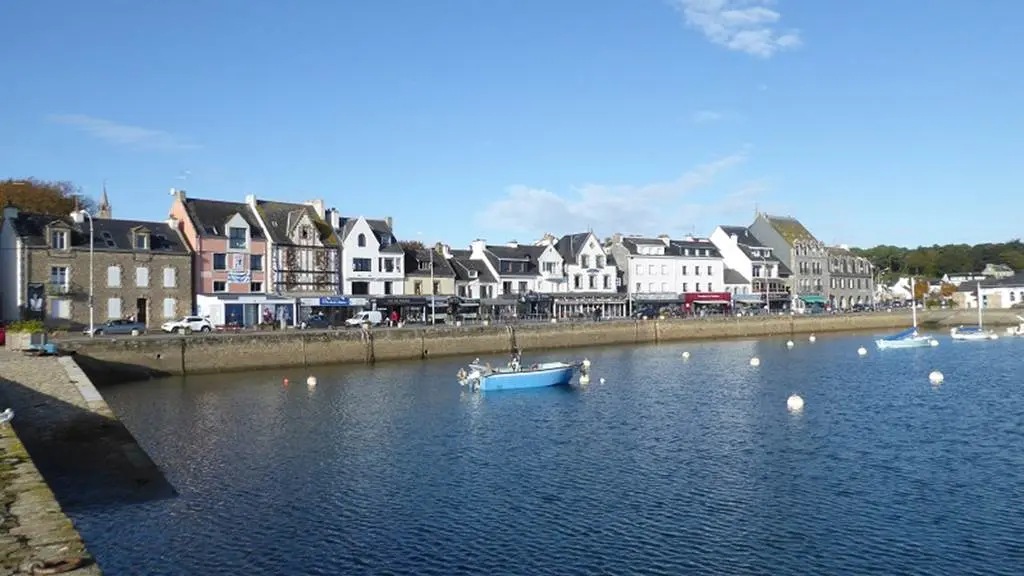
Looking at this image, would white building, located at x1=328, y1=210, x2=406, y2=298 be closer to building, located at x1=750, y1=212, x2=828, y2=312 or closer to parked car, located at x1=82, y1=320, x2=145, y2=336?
parked car, located at x1=82, y1=320, x2=145, y2=336

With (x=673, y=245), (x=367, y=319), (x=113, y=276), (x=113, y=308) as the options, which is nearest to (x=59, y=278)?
(x=113, y=276)

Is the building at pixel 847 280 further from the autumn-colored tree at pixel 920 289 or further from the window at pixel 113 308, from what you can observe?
the window at pixel 113 308

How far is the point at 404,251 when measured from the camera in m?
72.8

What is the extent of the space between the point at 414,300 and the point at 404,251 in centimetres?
537

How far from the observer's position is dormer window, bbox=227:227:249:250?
6156 centimetres

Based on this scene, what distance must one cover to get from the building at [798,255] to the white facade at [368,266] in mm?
52603

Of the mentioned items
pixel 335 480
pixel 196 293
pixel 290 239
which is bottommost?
pixel 335 480

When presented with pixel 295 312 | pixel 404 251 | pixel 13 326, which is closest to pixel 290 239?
pixel 295 312

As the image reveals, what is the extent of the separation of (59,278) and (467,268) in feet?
115

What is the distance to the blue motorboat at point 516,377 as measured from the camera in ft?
128

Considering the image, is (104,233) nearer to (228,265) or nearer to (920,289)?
(228,265)

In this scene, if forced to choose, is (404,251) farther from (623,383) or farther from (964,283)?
(964,283)

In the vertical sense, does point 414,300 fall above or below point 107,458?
above

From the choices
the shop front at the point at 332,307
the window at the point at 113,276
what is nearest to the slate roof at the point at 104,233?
the window at the point at 113,276
